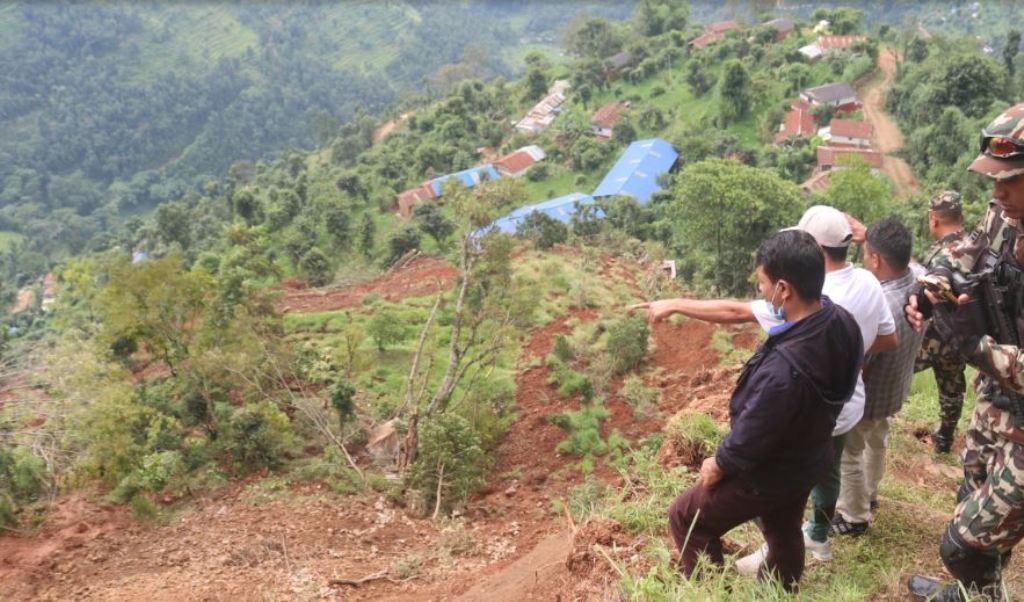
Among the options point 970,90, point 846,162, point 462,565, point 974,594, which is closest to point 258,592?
point 462,565

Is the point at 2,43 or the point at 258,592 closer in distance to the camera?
the point at 258,592

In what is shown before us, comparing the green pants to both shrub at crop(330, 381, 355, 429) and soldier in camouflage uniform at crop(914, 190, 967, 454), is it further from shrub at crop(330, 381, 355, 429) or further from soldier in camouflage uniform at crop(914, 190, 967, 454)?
shrub at crop(330, 381, 355, 429)

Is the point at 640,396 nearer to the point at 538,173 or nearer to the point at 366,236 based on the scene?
the point at 366,236

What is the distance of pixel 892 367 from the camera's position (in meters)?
3.28

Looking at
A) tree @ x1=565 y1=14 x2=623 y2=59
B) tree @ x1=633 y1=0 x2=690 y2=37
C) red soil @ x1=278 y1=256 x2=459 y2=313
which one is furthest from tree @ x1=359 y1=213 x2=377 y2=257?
tree @ x1=633 y1=0 x2=690 y2=37

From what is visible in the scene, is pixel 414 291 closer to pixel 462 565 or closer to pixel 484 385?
pixel 484 385

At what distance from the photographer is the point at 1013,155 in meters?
2.40

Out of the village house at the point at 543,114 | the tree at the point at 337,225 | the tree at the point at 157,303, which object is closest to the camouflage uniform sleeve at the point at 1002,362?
the tree at the point at 157,303

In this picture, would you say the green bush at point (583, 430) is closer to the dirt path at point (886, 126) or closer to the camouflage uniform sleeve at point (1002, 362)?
the camouflage uniform sleeve at point (1002, 362)

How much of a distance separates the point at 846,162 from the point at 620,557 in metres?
19.8

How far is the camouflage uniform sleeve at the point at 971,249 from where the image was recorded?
2672 mm

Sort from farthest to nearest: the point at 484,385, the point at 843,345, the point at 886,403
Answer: the point at 484,385
the point at 886,403
the point at 843,345

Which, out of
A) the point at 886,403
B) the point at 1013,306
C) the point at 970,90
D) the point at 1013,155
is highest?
the point at 1013,155

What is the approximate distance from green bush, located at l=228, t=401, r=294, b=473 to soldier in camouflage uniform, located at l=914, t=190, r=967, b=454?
6637 millimetres
